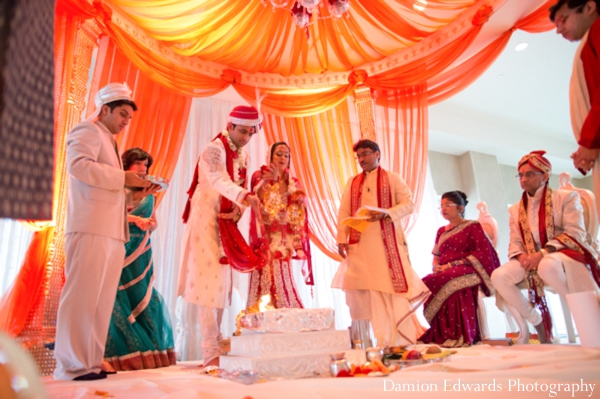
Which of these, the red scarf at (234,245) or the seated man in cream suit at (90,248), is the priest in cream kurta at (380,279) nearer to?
the red scarf at (234,245)

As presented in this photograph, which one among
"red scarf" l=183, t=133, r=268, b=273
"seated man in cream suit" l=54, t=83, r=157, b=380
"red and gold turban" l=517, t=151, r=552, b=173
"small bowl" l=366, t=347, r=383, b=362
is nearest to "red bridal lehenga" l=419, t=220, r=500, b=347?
"red and gold turban" l=517, t=151, r=552, b=173

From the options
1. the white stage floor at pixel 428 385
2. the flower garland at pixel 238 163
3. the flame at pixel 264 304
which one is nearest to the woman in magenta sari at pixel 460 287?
the white stage floor at pixel 428 385

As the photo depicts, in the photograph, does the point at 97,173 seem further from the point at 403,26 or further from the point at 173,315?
the point at 403,26

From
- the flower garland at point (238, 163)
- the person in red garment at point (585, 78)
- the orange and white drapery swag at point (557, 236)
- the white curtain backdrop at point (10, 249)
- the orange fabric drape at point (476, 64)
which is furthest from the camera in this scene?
the orange fabric drape at point (476, 64)

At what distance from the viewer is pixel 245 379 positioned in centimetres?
177

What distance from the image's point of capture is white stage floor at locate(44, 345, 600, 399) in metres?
1.27

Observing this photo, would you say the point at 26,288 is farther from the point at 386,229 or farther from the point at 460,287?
the point at 460,287

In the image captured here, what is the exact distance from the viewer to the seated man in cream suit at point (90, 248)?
1899 mm

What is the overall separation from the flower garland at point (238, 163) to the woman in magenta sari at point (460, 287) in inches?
79.3

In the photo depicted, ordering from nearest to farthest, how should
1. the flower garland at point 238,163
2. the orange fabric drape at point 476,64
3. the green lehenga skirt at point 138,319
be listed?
1. the green lehenga skirt at point 138,319
2. the flower garland at point 238,163
3. the orange fabric drape at point 476,64

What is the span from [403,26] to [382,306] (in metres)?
3.15

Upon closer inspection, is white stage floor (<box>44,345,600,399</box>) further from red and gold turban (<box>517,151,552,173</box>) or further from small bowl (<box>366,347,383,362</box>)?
red and gold turban (<box>517,151,552,173</box>)

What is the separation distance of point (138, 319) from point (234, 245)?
38.0 inches

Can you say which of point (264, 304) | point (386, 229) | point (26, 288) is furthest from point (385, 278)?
point (26, 288)
